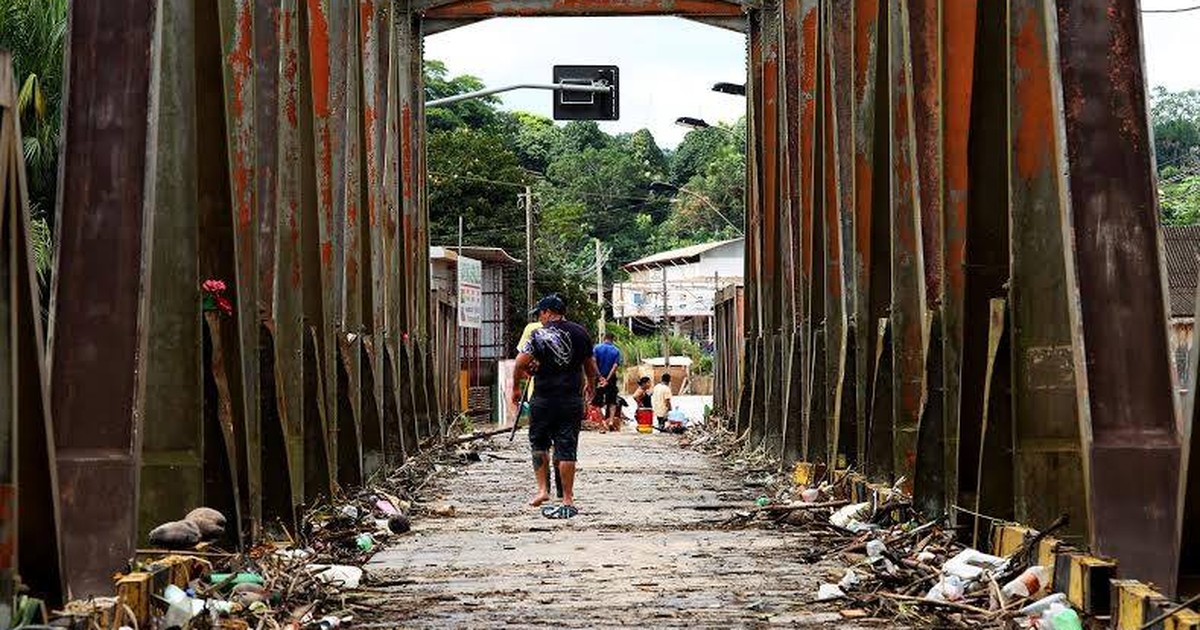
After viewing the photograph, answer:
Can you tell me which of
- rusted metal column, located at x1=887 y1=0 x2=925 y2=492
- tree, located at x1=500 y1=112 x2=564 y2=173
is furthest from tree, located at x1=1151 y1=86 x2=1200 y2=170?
tree, located at x1=500 y1=112 x2=564 y2=173

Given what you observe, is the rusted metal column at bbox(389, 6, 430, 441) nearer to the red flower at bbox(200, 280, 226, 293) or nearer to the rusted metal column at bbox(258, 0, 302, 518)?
the rusted metal column at bbox(258, 0, 302, 518)

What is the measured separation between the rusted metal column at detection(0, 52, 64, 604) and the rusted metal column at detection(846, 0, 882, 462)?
6896 millimetres

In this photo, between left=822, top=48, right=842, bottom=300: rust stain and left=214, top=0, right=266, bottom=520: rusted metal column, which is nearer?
left=214, top=0, right=266, bottom=520: rusted metal column

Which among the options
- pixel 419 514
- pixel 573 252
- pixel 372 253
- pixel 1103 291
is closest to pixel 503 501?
pixel 419 514

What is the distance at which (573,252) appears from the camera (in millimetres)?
84125

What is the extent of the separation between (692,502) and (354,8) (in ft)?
15.6

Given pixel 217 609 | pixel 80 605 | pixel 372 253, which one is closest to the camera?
pixel 80 605

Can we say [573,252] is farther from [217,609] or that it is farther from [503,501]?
[217,609]

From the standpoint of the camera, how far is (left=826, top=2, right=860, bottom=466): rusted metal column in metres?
12.3

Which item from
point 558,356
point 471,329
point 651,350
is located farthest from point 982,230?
point 651,350

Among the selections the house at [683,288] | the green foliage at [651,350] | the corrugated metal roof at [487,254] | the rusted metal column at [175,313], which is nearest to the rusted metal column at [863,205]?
the rusted metal column at [175,313]

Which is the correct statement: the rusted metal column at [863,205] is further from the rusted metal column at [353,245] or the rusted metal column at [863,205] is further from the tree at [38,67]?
the tree at [38,67]

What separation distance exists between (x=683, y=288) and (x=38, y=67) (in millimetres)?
51497

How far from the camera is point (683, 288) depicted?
75.1 metres
